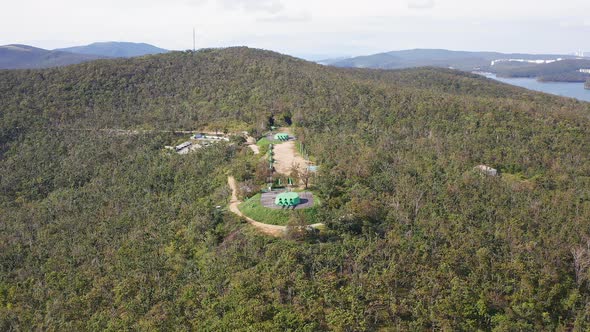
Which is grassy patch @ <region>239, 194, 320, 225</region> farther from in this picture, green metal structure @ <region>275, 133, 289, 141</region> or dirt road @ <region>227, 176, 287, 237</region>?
green metal structure @ <region>275, 133, 289, 141</region>

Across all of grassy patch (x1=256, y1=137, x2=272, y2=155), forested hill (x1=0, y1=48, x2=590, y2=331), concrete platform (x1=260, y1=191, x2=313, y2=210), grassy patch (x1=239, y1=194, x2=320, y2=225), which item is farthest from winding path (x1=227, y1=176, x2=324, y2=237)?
grassy patch (x1=256, y1=137, x2=272, y2=155)

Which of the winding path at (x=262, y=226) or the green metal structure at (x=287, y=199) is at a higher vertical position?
the green metal structure at (x=287, y=199)

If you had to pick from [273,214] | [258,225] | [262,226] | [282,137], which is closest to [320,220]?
[273,214]

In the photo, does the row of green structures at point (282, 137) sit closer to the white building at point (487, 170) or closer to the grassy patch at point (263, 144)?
the grassy patch at point (263, 144)

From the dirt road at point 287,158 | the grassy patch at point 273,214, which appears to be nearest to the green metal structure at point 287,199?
the grassy patch at point 273,214

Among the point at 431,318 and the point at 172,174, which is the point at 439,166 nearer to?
the point at 431,318

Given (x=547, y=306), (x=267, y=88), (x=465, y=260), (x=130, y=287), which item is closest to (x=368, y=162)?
(x=465, y=260)

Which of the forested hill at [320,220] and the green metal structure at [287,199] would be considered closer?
the forested hill at [320,220]

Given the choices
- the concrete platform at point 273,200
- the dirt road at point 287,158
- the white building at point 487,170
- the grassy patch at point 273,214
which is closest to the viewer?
the grassy patch at point 273,214
